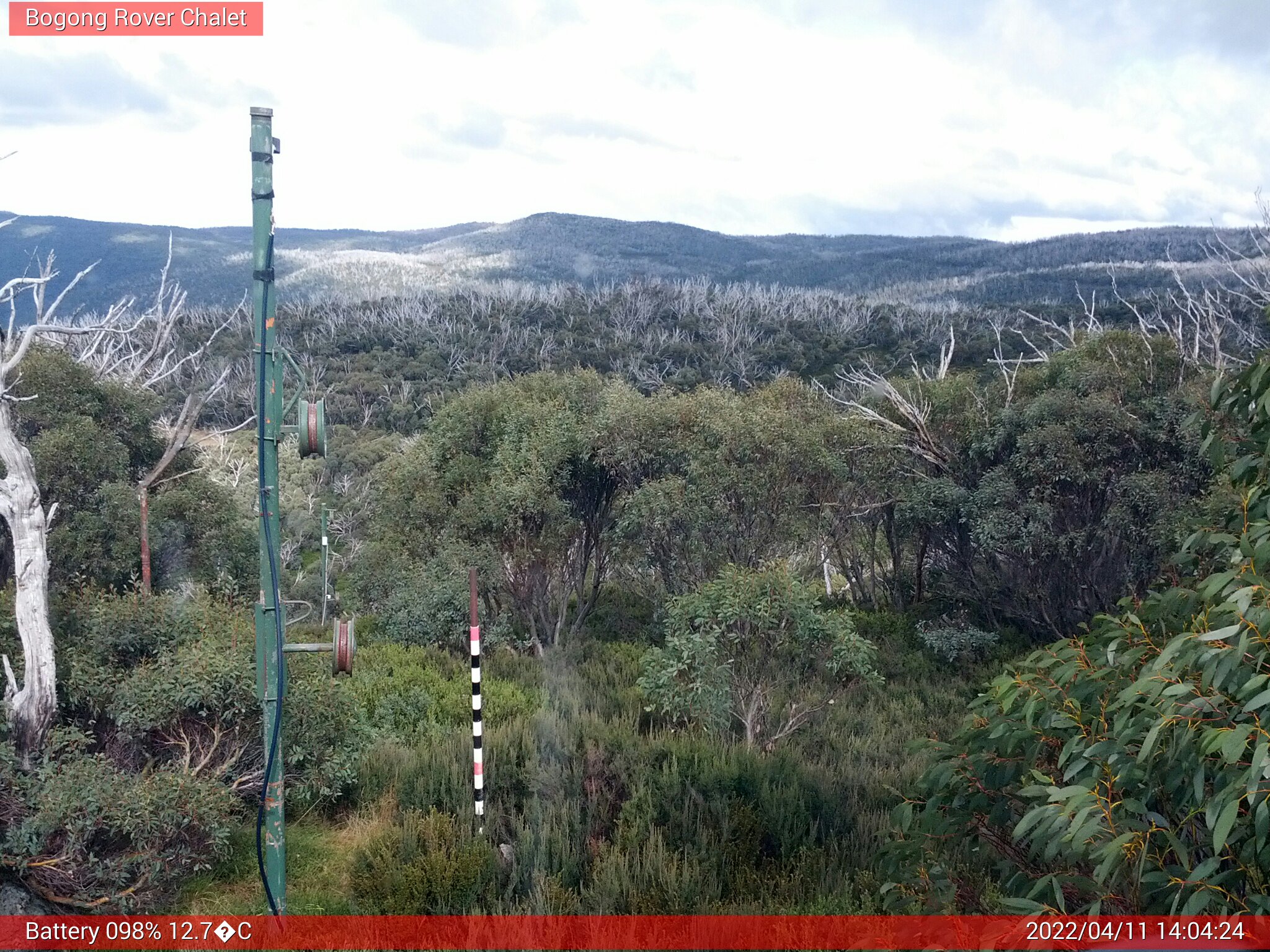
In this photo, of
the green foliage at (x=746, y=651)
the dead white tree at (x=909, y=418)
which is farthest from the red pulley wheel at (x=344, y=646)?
the dead white tree at (x=909, y=418)

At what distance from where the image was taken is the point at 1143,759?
2.61 m

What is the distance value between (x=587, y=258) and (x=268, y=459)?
337 ft

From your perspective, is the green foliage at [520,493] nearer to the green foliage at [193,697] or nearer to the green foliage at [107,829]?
the green foliage at [193,697]

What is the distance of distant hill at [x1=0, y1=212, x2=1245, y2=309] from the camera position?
2815 inches

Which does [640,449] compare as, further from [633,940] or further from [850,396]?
[850,396]

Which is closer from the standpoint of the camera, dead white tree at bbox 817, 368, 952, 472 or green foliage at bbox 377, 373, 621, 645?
green foliage at bbox 377, 373, 621, 645

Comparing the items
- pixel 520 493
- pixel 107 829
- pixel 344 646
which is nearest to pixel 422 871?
pixel 344 646

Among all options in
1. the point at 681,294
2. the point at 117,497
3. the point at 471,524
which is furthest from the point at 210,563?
the point at 681,294

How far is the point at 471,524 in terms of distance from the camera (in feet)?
48.3

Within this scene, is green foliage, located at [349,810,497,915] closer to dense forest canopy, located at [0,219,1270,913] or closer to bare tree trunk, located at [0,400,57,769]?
dense forest canopy, located at [0,219,1270,913]

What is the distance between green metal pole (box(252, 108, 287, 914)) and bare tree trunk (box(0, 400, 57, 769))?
3.17 m

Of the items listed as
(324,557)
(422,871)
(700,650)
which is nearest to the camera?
(422,871)

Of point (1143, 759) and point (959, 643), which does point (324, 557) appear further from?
point (1143, 759)
